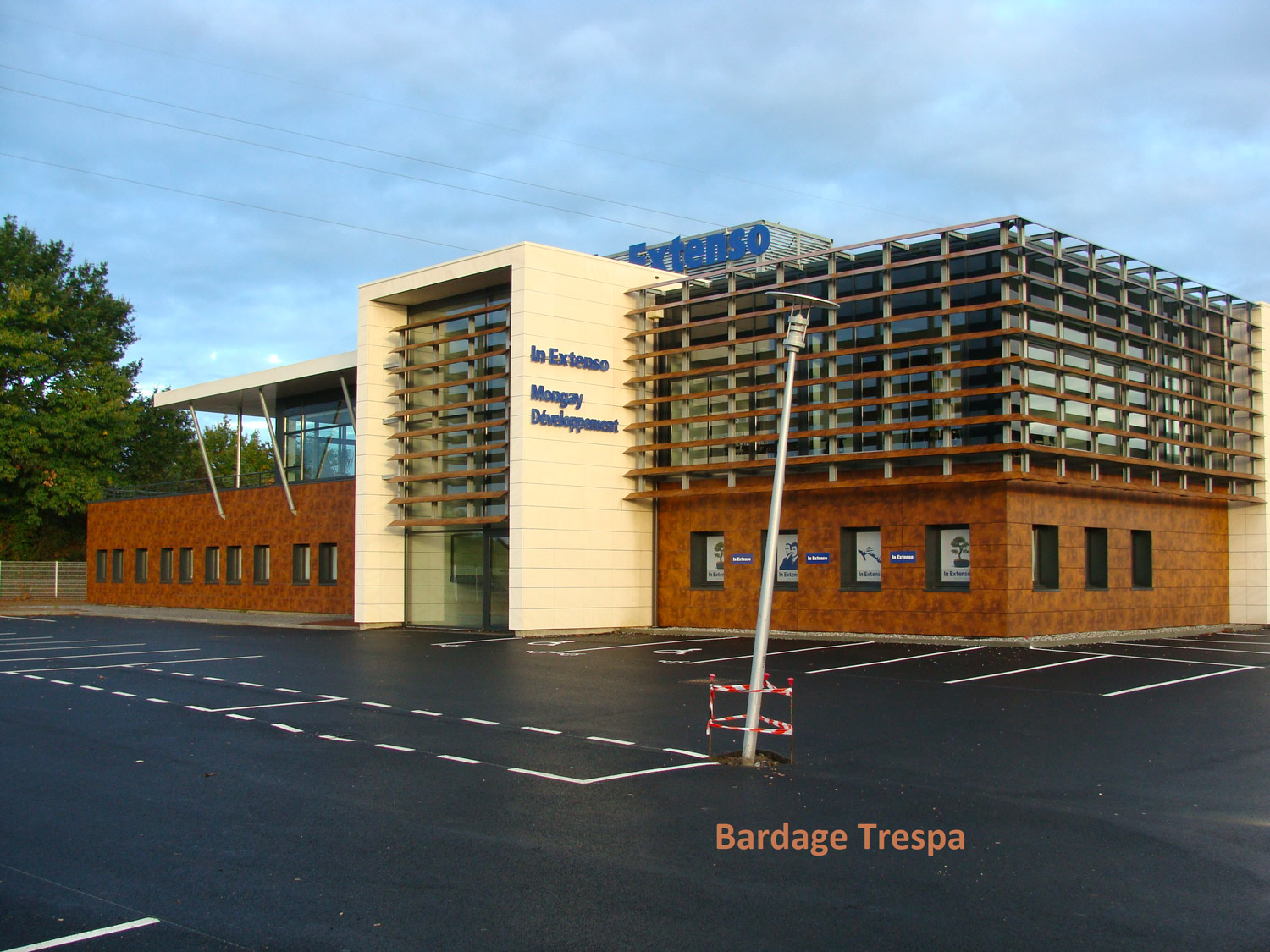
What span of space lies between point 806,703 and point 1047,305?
1313cm

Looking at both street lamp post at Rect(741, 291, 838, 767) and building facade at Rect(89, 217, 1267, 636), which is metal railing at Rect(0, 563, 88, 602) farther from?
street lamp post at Rect(741, 291, 838, 767)

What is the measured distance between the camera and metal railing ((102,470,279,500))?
130ft

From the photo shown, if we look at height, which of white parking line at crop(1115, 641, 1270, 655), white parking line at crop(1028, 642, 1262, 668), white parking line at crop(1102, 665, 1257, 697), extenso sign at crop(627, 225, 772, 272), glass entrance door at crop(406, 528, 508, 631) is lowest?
white parking line at crop(1115, 641, 1270, 655)

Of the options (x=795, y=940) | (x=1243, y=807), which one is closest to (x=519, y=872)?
(x=795, y=940)

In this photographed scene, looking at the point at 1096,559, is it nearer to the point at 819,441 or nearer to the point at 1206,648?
the point at 1206,648

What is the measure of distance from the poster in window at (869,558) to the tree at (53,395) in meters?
41.8

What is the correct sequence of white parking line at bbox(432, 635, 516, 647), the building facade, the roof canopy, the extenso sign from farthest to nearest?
the roof canopy < the extenso sign < white parking line at bbox(432, 635, 516, 647) < the building facade

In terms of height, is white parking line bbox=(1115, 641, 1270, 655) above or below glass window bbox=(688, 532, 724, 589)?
below

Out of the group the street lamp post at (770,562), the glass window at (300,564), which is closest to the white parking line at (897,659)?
the street lamp post at (770,562)

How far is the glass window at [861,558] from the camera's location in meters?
25.5

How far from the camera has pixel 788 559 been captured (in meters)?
27.1

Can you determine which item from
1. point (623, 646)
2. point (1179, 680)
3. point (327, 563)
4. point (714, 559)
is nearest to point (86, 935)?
point (1179, 680)

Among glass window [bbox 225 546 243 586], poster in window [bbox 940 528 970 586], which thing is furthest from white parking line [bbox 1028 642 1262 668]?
glass window [bbox 225 546 243 586]

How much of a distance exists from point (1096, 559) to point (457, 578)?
1624 cm
